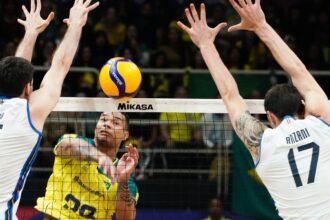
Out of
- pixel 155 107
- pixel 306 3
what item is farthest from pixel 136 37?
pixel 155 107

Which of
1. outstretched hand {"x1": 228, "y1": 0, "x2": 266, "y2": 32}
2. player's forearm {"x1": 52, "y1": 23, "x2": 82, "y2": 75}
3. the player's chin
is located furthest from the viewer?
the player's chin

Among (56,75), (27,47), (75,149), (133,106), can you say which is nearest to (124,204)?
(75,149)

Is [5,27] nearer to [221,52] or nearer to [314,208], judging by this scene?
[221,52]

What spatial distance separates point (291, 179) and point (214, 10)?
454 inches

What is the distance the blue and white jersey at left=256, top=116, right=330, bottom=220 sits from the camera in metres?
6.04

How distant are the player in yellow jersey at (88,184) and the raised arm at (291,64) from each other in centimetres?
254

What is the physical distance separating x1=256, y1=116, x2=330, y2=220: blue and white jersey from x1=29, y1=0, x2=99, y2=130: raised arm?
1.85m

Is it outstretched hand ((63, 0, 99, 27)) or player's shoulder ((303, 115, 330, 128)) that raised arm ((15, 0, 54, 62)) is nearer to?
outstretched hand ((63, 0, 99, 27))

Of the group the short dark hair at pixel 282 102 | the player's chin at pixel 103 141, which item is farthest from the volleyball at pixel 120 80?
the short dark hair at pixel 282 102

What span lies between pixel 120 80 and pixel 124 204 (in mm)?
1391

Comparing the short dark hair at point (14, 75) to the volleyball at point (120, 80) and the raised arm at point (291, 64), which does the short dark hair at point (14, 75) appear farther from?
the volleyball at point (120, 80)

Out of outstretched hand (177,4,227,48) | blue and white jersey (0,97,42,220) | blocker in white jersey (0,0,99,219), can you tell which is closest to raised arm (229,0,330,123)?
outstretched hand (177,4,227,48)

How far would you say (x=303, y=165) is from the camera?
239 inches

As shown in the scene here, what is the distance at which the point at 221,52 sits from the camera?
16391 mm
